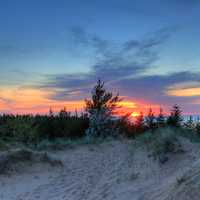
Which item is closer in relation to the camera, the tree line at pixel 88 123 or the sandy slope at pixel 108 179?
the sandy slope at pixel 108 179

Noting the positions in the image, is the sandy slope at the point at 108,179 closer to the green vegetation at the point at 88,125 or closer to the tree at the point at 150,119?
the green vegetation at the point at 88,125

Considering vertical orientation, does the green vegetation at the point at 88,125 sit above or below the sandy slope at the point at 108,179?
above

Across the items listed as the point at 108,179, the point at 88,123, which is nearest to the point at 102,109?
the point at 88,123

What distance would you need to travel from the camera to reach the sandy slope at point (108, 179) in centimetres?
977

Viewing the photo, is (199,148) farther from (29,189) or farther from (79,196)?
(29,189)

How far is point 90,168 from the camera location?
1402 centimetres

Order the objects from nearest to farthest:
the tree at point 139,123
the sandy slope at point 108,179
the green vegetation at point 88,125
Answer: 1. the sandy slope at point 108,179
2. the green vegetation at point 88,125
3. the tree at point 139,123

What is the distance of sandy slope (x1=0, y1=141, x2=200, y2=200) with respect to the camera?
→ 9770mm

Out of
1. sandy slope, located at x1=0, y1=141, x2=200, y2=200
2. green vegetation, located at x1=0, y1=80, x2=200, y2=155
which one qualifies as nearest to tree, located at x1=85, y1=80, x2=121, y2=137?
green vegetation, located at x1=0, y1=80, x2=200, y2=155

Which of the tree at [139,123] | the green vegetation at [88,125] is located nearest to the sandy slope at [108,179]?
the green vegetation at [88,125]

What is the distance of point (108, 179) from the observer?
478 inches

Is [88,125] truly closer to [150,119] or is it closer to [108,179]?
[150,119]

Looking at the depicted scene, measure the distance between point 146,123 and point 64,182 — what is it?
14.3m

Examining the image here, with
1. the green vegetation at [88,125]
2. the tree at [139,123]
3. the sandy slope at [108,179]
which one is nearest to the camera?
the sandy slope at [108,179]
